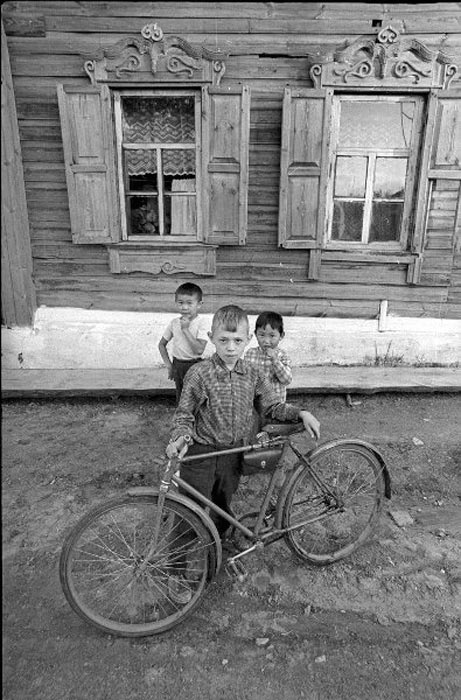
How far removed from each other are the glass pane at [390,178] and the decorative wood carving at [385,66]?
0.80m

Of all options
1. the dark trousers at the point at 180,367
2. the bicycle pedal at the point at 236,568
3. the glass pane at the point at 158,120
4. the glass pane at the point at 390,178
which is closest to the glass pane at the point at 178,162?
the glass pane at the point at 158,120

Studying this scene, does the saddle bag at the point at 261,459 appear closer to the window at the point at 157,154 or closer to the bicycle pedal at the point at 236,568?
the bicycle pedal at the point at 236,568

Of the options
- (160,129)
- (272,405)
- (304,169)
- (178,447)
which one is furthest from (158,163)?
(178,447)

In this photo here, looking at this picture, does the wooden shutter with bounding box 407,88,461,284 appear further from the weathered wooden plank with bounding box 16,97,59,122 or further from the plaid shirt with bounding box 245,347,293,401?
the weathered wooden plank with bounding box 16,97,59,122

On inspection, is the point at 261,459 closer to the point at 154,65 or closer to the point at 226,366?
A: the point at 226,366

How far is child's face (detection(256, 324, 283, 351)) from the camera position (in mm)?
3480

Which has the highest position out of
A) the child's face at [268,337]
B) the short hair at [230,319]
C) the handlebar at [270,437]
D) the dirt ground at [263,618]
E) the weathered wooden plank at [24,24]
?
the weathered wooden plank at [24,24]

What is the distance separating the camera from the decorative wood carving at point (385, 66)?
17.6 ft

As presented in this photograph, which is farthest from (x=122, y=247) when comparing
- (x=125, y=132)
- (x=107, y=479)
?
(x=107, y=479)

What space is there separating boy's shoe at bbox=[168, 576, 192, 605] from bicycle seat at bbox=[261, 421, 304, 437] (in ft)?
2.92

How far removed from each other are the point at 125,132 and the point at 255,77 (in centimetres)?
161

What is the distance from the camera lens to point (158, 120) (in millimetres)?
5750

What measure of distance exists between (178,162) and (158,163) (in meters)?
0.24

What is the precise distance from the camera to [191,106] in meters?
5.67
